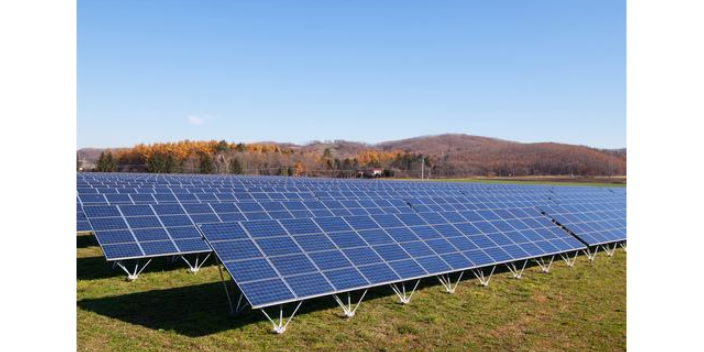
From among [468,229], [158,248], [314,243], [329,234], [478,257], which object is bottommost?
[478,257]

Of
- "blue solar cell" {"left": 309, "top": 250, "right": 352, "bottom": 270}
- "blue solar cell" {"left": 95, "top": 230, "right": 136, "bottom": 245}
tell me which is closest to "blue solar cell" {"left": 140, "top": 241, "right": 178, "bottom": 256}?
"blue solar cell" {"left": 95, "top": 230, "right": 136, "bottom": 245}

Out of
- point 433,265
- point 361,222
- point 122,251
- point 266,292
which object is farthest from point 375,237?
point 122,251

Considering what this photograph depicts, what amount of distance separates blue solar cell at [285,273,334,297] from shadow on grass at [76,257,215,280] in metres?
7.25

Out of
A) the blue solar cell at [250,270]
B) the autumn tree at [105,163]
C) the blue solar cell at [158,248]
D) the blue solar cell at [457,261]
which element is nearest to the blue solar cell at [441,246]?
the blue solar cell at [457,261]

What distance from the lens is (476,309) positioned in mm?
12062

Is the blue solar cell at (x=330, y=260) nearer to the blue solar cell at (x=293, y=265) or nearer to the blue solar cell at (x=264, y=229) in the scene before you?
the blue solar cell at (x=293, y=265)

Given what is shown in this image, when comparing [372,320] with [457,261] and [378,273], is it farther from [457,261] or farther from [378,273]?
[457,261]

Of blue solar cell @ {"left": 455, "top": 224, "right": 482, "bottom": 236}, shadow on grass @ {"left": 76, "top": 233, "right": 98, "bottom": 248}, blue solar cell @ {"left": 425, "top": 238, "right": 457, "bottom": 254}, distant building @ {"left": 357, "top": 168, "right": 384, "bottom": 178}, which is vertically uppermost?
distant building @ {"left": 357, "top": 168, "right": 384, "bottom": 178}

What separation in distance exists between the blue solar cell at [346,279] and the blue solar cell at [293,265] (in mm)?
450

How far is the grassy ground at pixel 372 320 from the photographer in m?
9.52

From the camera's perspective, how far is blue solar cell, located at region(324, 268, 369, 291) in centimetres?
1031

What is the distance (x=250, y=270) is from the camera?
9.74 m

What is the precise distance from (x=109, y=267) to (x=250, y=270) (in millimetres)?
9168

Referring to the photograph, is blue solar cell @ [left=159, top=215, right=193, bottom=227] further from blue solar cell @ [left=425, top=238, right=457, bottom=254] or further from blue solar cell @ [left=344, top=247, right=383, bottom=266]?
blue solar cell @ [left=425, top=238, right=457, bottom=254]
